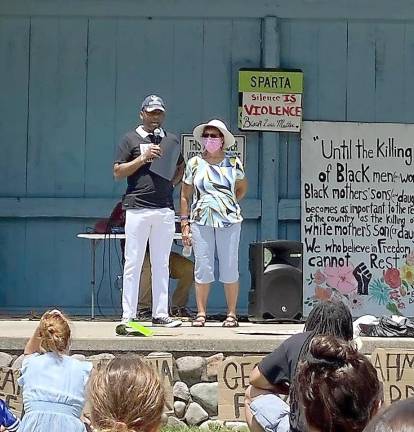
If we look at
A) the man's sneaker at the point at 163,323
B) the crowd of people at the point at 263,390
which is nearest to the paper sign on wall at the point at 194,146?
the man's sneaker at the point at 163,323

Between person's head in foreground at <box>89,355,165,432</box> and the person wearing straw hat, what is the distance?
3.92 meters

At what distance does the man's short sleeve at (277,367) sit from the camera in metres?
4.33

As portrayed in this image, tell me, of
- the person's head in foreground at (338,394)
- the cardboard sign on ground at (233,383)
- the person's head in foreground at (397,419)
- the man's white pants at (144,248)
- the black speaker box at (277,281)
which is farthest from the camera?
the black speaker box at (277,281)

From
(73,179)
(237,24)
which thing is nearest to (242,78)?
(237,24)

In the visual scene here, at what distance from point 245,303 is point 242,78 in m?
1.95

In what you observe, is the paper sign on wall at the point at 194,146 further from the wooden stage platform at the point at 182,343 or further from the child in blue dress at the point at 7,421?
the child in blue dress at the point at 7,421

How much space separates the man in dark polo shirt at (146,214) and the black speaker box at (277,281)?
70cm

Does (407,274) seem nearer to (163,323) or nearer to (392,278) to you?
(392,278)

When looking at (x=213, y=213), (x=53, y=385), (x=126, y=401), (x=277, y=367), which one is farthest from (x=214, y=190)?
(x=126, y=401)

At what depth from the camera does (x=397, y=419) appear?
1.63 meters

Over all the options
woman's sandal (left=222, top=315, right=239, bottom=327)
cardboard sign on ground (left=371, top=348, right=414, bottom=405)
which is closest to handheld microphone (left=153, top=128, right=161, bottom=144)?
woman's sandal (left=222, top=315, right=239, bottom=327)

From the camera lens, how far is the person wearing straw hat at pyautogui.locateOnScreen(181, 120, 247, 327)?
658 cm

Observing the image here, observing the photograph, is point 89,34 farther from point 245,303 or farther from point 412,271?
point 412,271

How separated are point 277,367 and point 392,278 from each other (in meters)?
4.44
